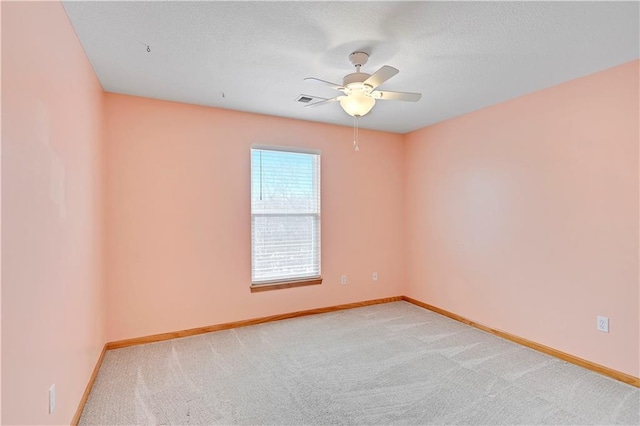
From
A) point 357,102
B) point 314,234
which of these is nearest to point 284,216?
point 314,234

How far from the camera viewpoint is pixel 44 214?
1581mm

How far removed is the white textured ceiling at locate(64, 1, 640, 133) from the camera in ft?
6.11

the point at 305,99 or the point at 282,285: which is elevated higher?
the point at 305,99

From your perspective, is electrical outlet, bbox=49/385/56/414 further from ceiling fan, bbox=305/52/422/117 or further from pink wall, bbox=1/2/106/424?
ceiling fan, bbox=305/52/422/117

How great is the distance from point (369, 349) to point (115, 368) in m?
2.21

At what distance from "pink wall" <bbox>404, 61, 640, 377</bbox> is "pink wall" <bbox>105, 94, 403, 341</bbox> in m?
1.29

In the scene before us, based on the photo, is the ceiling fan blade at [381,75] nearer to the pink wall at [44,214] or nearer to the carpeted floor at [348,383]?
the pink wall at [44,214]

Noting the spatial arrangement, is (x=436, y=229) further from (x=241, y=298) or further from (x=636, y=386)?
(x=241, y=298)

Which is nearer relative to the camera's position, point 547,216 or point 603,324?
point 603,324

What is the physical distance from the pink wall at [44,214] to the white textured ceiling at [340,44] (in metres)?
0.41

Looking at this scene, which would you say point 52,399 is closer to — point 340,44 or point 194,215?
point 194,215

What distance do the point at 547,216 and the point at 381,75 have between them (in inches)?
85.3

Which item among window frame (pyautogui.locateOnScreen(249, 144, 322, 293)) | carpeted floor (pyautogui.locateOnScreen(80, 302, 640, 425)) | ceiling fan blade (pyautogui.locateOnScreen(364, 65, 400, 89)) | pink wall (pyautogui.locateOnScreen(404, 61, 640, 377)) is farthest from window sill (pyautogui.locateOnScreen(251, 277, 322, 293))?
ceiling fan blade (pyautogui.locateOnScreen(364, 65, 400, 89))

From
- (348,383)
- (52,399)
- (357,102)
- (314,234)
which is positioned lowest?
(348,383)
